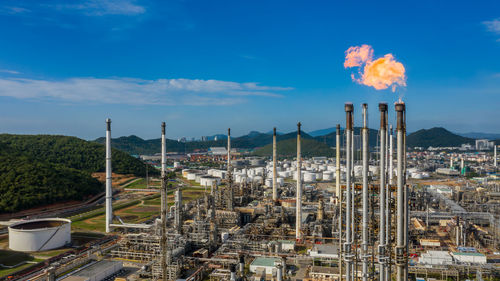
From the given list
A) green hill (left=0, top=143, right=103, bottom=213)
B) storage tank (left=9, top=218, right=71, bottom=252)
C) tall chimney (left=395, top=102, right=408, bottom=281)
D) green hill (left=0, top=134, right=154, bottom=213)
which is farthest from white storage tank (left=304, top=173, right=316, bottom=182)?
tall chimney (left=395, top=102, right=408, bottom=281)

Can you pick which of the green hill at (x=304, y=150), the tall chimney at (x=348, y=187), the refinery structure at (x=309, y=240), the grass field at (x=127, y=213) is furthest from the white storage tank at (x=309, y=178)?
the tall chimney at (x=348, y=187)

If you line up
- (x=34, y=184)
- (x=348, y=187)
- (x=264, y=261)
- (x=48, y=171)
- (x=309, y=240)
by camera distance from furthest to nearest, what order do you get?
(x=48, y=171)
(x=34, y=184)
(x=309, y=240)
(x=264, y=261)
(x=348, y=187)

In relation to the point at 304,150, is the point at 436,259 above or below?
below

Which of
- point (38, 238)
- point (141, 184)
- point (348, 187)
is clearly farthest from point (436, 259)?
point (141, 184)

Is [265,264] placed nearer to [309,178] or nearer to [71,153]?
[309,178]

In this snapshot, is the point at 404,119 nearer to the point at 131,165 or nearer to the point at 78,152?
the point at 131,165

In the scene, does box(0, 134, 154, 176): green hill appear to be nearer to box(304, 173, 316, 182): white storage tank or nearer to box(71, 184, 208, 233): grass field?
box(71, 184, 208, 233): grass field

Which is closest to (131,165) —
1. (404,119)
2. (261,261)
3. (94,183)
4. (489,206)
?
(94,183)
